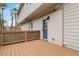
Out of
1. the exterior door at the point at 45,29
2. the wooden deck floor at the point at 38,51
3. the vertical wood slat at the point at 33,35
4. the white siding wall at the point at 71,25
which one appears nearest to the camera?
the wooden deck floor at the point at 38,51

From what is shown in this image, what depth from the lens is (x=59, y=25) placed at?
835cm

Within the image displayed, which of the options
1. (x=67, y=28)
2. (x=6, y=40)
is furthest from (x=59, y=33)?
(x=6, y=40)

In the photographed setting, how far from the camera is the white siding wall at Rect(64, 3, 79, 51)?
6585 millimetres

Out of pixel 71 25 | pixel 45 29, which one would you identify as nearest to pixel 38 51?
pixel 71 25

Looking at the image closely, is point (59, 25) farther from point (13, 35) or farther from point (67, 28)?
point (13, 35)

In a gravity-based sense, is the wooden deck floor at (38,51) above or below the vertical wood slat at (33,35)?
below

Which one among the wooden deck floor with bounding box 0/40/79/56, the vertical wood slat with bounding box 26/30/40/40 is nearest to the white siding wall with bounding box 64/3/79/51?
the wooden deck floor with bounding box 0/40/79/56

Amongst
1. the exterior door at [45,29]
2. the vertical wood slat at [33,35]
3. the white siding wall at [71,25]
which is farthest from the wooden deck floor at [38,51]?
the vertical wood slat at [33,35]

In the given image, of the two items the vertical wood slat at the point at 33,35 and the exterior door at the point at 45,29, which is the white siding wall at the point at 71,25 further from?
the vertical wood slat at the point at 33,35

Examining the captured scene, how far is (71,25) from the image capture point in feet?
23.0

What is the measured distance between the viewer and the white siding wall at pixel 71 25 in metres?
6.59

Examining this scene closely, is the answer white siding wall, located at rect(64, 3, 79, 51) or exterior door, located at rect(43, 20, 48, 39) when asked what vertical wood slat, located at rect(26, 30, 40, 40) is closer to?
exterior door, located at rect(43, 20, 48, 39)

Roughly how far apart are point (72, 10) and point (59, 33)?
185 centimetres

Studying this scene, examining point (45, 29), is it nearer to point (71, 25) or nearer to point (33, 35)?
point (33, 35)
